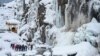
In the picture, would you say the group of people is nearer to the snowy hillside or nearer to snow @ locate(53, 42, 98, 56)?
the snowy hillside

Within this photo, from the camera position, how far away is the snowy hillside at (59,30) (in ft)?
58.3

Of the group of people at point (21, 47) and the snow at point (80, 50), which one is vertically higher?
the snow at point (80, 50)

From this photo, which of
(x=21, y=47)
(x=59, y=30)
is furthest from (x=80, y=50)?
(x=21, y=47)

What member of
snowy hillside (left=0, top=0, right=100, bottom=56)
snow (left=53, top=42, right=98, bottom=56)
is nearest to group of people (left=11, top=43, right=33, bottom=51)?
snowy hillside (left=0, top=0, right=100, bottom=56)

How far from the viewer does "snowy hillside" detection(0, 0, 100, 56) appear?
58.3ft

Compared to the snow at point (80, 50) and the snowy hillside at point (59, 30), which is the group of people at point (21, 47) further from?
the snow at point (80, 50)

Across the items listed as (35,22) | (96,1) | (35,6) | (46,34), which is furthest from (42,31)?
(96,1)

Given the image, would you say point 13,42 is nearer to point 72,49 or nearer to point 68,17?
point 68,17

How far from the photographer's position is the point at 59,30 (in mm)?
21844

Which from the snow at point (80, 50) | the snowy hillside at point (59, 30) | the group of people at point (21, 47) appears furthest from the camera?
the group of people at point (21, 47)

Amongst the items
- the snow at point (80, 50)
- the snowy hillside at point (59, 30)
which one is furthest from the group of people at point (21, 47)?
the snow at point (80, 50)

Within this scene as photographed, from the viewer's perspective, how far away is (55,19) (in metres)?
23.3

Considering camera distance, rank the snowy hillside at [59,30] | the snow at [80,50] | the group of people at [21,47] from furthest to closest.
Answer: the group of people at [21,47] → the snowy hillside at [59,30] → the snow at [80,50]

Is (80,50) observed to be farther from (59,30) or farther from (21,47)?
(21,47)
